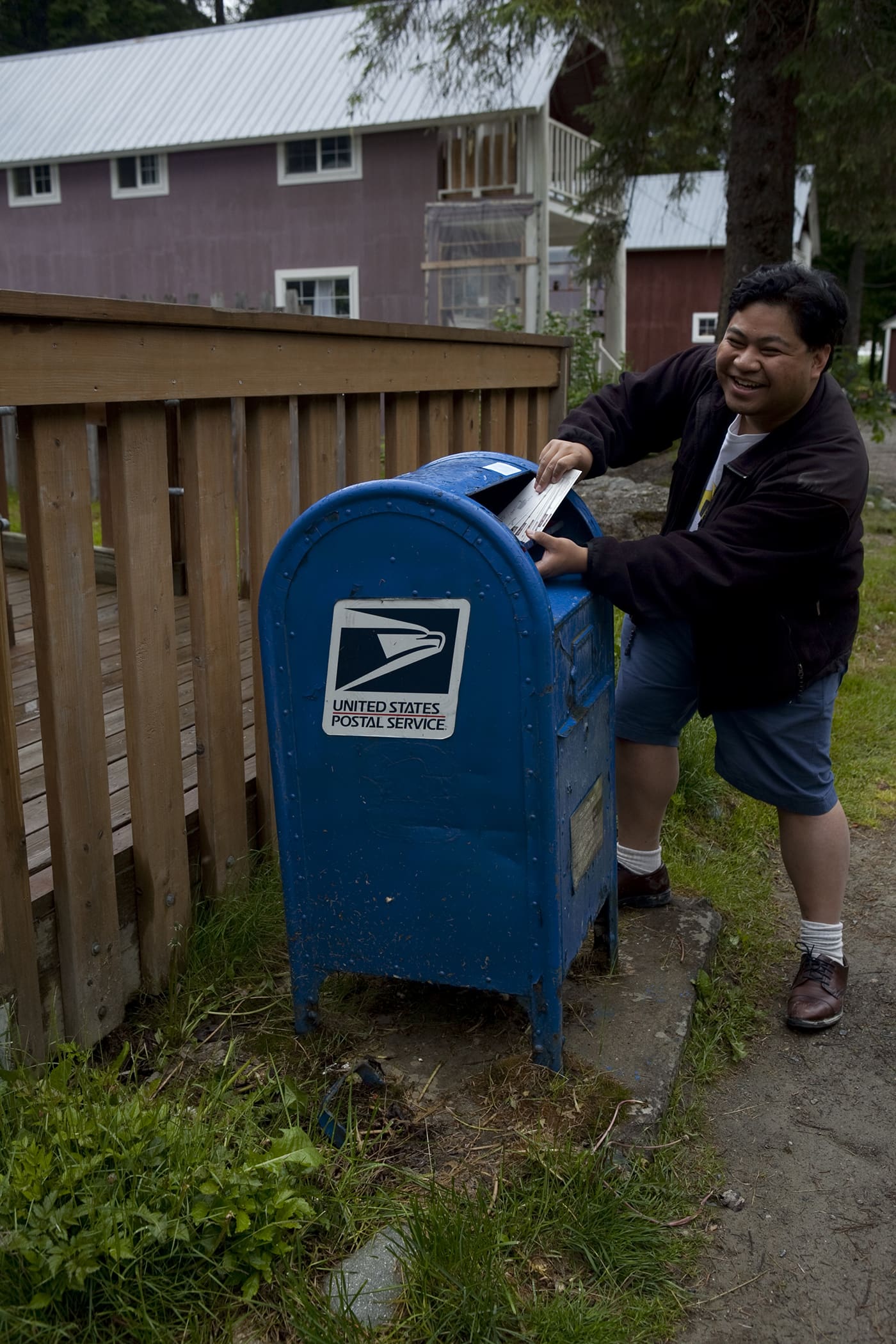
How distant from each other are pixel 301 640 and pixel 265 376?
898mm

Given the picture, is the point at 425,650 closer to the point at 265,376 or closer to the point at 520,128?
the point at 265,376

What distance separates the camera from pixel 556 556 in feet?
7.83

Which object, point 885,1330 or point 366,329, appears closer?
point 885,1330

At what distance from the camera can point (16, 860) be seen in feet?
7.39

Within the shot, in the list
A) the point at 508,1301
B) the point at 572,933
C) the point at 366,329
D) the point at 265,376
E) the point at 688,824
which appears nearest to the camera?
the point at 508,1301

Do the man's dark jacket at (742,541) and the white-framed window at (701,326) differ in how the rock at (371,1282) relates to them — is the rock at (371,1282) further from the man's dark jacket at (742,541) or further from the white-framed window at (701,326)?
the white-framed window at (701,326)

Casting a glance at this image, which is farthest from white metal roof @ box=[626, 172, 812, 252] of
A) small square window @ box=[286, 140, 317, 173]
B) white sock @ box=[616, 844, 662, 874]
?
white sock @ box=[616, 844, 662, 874]

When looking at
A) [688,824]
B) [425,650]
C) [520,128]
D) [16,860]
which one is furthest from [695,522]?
[520,128]

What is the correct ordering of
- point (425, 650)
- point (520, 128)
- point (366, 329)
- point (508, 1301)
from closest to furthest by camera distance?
point (508, 1301) → point (425, 650) → point (366, 329) → point (520, 128)

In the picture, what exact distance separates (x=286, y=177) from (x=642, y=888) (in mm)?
19710

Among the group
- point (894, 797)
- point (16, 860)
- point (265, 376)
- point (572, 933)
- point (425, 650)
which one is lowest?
point (894, 797)

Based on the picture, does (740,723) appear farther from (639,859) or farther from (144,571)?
(144,571)

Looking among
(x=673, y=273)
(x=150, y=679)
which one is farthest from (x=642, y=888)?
(x=673, y=273)

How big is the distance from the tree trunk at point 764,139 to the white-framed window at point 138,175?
580 inches
